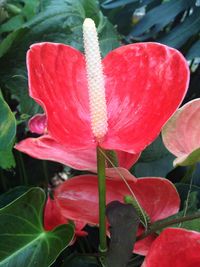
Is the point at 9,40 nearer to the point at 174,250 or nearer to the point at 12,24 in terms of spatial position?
the point at 12,24

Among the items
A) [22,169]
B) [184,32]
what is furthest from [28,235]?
[184,32]

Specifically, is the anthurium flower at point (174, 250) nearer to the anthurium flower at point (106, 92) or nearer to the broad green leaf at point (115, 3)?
the anthurium flower at point (106, 92)

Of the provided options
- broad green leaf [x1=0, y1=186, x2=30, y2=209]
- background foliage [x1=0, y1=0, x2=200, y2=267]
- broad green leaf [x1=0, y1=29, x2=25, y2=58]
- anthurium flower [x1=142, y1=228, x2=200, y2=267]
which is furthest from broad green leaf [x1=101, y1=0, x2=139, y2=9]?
anthurium flower [x1=142, y1=228, x2=200, y2=267]

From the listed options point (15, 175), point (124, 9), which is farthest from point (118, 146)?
point (124, 9)

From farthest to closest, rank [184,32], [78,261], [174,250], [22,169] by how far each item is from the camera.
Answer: [184,32], [22,169], [78,261], [174,250]

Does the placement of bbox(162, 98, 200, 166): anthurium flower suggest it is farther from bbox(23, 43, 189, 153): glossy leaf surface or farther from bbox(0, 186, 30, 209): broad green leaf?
bbox(0, 186, 30, 209): broad green leaf

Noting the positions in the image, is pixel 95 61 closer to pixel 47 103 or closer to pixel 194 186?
pixel 47 103
